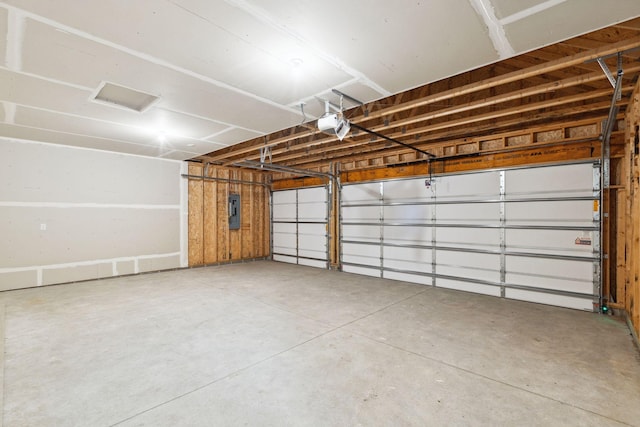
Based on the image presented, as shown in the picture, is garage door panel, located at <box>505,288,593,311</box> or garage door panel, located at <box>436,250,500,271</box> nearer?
garage door panel, located at <box>505,288,593,311</box>

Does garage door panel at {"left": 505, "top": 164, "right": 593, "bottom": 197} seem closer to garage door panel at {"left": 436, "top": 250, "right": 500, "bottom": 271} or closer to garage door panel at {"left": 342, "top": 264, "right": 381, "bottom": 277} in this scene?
garage door panel at {"left": 436, "top": 250, "right": 500, "bottom": 271}

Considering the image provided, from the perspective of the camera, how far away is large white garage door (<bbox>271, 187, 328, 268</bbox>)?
7.83 m

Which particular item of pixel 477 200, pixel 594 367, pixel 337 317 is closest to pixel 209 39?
pixel 337 317

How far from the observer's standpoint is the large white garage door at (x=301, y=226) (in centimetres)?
783

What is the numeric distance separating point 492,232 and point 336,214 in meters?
3.53

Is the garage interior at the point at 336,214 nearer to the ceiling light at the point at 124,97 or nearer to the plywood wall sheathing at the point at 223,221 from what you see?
the ceiling light at the point at 124,97

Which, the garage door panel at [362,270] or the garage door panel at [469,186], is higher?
the garage door panel at [469,186]

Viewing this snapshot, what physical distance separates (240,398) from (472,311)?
342 centimetres

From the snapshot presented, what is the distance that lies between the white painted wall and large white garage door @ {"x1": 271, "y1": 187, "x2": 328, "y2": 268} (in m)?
2.71

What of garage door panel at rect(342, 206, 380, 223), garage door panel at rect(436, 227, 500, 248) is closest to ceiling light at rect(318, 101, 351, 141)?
garage door panel at rect(436, 227, 500, 248)

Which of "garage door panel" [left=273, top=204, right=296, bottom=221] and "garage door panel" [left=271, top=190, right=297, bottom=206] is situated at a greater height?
"garage door panel" [left=271, top=190, right=297, bottom=206]

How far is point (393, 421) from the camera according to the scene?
1.89m

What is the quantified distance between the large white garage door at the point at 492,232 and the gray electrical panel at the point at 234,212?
11.5 ft

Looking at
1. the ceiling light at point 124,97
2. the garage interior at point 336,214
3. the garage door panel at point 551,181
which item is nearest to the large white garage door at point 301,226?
the garage interior at point 336,214
